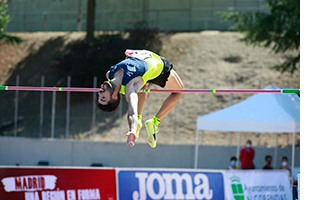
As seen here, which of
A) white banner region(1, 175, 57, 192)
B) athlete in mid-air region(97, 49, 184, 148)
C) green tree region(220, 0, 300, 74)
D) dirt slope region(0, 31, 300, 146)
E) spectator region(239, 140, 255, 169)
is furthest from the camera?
dirt slope region(0, 31, 300, 146)

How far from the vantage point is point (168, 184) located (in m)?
8.55

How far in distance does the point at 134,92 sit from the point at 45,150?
928 centimetres

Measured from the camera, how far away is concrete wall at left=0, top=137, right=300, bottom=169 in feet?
42.0

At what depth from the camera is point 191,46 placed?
786 inches

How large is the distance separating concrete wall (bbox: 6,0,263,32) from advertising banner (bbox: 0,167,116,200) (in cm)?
1325

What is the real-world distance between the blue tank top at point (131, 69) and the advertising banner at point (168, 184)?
388cm

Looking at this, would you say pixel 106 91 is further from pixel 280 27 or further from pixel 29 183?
pixel 280 27

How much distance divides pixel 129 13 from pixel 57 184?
48.5 ft

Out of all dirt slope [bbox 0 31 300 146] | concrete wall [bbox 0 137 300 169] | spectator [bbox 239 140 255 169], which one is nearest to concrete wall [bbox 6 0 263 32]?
dirt slope [bbox 0 31 300 146]

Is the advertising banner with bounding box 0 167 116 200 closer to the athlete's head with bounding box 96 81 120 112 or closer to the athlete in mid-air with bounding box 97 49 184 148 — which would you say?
the athlete in mid-air with bounding box 97 49 184 148

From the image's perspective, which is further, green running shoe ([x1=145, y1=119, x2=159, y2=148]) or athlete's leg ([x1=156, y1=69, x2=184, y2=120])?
athlete's leg ([x1=156, y1=69, x2=184, y2=120])

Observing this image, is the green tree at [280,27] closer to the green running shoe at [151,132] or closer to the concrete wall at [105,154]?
the concrete wall at [105,154]

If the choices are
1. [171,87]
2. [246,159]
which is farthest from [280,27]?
[171,87]

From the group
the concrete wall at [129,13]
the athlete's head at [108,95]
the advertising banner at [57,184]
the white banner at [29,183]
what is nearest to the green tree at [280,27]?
the advertising banner at [57,184]
